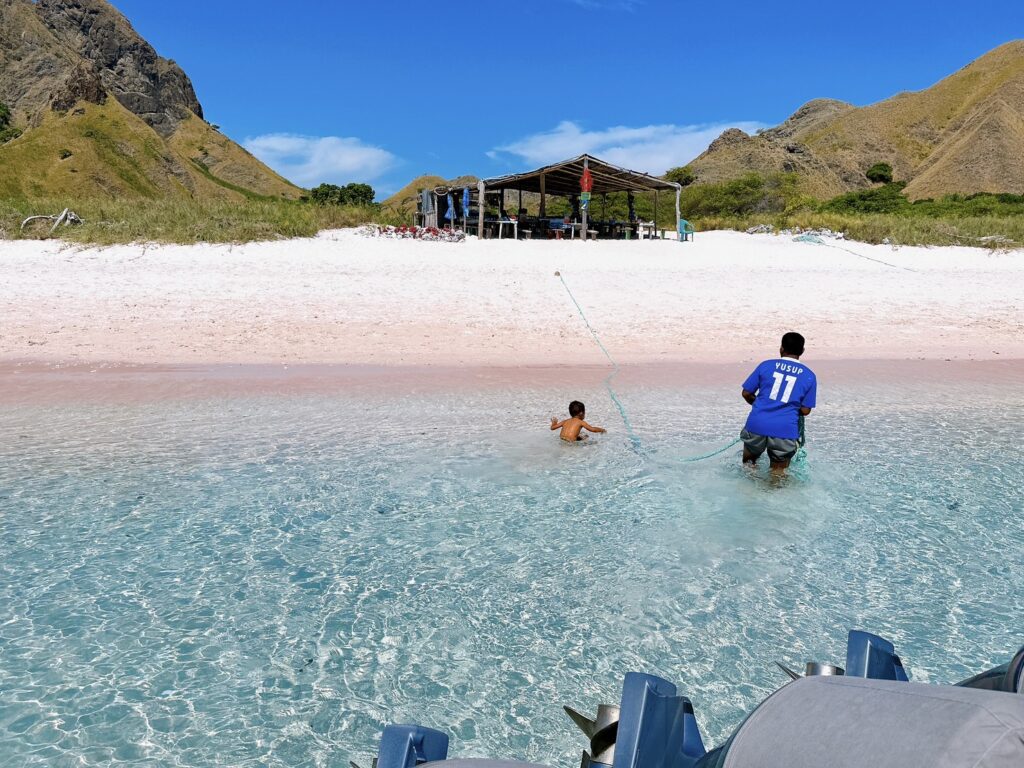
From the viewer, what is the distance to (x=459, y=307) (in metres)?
15.2

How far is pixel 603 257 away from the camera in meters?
21.0

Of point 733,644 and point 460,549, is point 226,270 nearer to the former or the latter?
point 460,549

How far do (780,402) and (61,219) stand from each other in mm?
20442

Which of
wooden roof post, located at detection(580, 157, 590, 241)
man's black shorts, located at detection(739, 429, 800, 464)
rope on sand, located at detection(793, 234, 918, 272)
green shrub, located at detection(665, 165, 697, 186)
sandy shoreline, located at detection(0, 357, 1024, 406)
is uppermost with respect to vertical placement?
green shrub, located at detection(665, 165, 697, 186)

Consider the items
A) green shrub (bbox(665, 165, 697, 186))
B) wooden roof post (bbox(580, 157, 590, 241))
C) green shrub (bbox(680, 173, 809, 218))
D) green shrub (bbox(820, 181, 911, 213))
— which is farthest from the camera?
green shrub (bbox(665, 165, 697, 186))

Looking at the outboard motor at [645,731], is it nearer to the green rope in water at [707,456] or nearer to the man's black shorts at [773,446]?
the man's black shorts at [773,446]

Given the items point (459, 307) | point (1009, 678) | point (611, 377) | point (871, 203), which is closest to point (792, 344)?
point (1009, 678)

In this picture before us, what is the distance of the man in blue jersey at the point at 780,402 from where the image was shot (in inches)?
245

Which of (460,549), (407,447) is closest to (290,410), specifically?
(407,447)

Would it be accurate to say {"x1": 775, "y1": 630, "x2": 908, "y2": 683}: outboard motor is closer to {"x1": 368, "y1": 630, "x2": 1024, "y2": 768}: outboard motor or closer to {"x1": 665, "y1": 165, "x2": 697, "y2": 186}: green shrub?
{"x1": 368, "y1": 630, "x2": 1024, "y2": 768}: outboard motor

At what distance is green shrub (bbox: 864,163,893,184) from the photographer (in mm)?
100938

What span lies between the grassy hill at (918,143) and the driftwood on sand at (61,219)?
6417 centimetres

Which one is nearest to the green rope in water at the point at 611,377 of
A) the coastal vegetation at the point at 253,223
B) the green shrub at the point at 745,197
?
the coastal vegetation at the point at 253,223

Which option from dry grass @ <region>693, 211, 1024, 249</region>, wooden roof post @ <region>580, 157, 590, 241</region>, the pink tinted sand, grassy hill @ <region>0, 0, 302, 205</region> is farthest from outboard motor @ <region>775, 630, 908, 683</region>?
grassy hill @ <region>0, 0, 302, 205</region>
